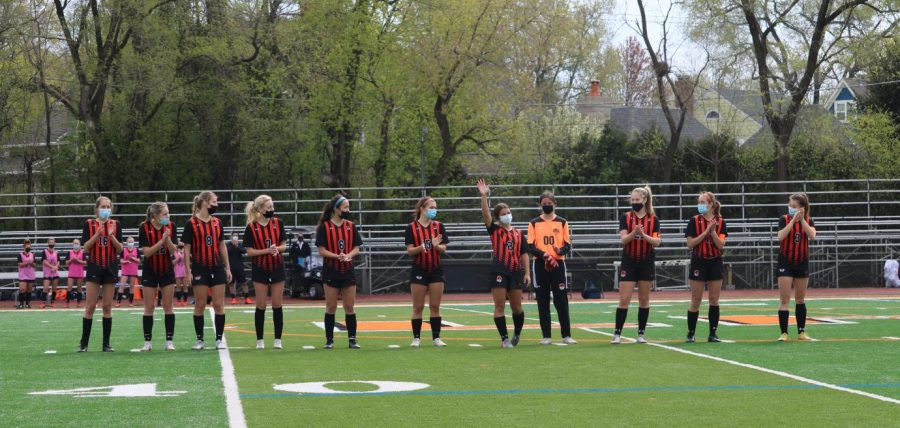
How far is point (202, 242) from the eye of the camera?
1420 centimetres

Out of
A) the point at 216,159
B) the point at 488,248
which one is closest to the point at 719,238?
the point at 488,248

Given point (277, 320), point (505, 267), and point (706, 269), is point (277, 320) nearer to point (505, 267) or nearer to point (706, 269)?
point (505, 267)

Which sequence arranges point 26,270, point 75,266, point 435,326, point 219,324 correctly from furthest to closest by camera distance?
point 75,266 < point 26,270 < point 435,326 < point 219,324

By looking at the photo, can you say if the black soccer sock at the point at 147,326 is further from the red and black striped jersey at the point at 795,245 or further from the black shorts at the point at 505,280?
the red and black striped jersey at the point at 795,245

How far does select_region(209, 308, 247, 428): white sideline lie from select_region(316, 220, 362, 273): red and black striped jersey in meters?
1.90

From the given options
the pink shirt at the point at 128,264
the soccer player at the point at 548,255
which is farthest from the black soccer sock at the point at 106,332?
the pink shirt at the point at 128,264

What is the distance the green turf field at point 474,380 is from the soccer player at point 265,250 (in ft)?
2.31

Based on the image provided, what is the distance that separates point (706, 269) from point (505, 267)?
2531 mm

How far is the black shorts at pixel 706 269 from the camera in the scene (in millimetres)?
14836

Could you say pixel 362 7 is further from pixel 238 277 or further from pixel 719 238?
pixel 719 238

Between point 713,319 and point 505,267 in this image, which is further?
point 713,319

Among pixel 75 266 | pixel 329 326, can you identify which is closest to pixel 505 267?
pixel 329 326

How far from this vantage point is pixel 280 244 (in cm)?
1465

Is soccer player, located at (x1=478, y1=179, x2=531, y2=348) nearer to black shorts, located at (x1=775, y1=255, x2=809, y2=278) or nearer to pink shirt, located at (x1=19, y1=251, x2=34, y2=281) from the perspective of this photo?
black shorts, located at (x1=775, y1=255, x2=809, y2=278)
